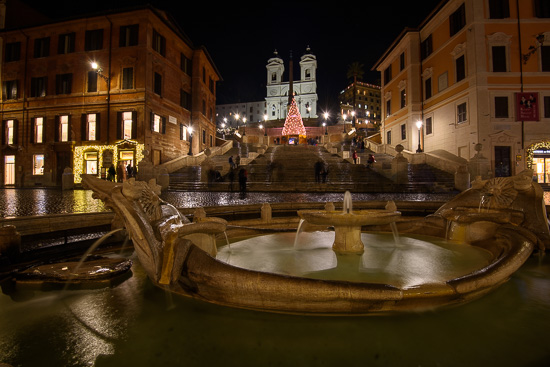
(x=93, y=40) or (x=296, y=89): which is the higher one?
(x=296, y=89)

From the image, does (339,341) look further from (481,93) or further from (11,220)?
(481,93)

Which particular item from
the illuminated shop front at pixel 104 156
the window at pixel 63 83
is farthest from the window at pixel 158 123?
the window at pixel 63 83

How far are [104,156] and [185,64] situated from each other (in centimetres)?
1405

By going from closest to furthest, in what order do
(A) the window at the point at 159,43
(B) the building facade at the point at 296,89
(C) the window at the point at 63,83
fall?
(C) the window at the point at 63,83 → (A) the window at the point at 159,43 → (B) the building facade at the point at 296,89

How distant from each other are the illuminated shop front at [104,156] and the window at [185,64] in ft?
39.3

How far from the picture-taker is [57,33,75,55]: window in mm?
26344

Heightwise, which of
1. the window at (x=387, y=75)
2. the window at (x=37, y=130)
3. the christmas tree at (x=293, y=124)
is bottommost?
the window at (x=37, y=130)

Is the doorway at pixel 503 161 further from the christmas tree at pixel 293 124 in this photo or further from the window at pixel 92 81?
the window at pixel 92 81

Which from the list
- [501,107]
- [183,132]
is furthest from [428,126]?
[183,132]

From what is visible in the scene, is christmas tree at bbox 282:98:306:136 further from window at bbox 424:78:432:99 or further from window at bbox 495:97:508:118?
window at bbox 495:97:508:118

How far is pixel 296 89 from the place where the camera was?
97062mm

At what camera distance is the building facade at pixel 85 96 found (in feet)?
81.4

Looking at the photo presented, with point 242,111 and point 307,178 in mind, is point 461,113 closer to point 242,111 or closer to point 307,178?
point 307,178

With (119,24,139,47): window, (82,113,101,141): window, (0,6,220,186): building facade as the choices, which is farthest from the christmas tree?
(82,113,101,141): window
